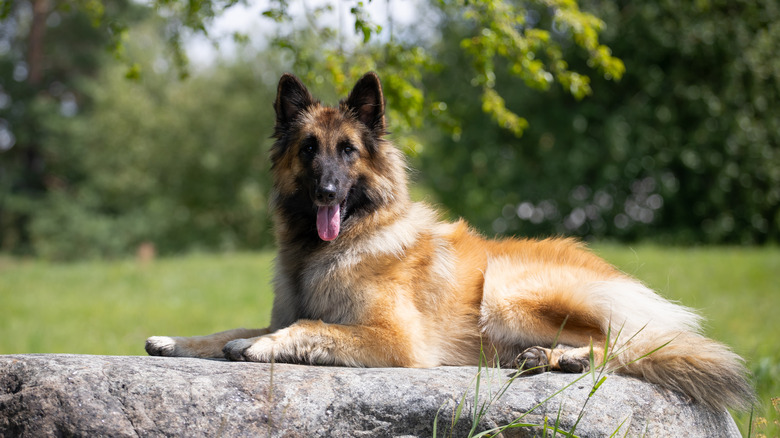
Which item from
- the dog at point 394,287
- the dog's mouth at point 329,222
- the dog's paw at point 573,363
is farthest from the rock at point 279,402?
the dog's mouth at point 329,222

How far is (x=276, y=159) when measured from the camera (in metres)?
4.34

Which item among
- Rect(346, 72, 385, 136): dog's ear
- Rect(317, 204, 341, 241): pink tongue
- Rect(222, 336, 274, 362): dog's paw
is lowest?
Rect(222, 336, 274, 362): dog's paw

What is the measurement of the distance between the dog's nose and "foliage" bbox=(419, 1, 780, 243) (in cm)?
1376

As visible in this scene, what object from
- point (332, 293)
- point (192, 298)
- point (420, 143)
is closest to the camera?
point (332, 293)

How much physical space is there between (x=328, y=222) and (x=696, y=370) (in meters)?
2.31

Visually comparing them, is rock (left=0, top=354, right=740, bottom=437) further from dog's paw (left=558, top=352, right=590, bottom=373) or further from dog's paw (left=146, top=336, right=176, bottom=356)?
dog's paw (left=146, top=336, right=176, bottom=356)

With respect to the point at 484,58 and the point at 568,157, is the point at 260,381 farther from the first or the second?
the point at 568,157

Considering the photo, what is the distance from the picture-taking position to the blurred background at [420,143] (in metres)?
6.31

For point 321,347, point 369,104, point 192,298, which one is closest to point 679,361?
point 321,347

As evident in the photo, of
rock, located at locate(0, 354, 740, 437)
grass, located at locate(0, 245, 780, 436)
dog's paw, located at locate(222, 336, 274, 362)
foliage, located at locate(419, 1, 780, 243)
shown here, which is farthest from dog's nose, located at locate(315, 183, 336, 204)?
foliage, located at locate(419, 1, 780, 243)

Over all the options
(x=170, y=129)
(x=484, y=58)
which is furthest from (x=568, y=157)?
(x=170, y=129)

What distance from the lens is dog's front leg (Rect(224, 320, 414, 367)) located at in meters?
3.56

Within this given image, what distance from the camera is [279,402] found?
2.95 metres

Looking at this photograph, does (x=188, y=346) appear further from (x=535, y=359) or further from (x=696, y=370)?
(x=696, y=370)
